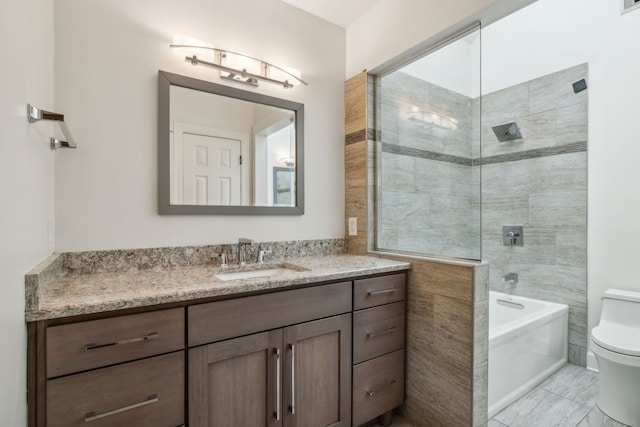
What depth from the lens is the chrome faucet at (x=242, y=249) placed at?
181 cm

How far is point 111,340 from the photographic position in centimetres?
104

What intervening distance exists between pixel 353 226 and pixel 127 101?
155 centimetres

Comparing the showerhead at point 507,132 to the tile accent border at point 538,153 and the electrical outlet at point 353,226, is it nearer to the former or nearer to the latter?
the tile accent border at point 538,153

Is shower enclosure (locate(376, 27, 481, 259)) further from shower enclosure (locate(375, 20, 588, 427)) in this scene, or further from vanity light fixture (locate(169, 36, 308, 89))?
vanity light fixture (locate(169, 36, 308, 89))

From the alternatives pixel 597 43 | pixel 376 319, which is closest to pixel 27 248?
pixel 376 319

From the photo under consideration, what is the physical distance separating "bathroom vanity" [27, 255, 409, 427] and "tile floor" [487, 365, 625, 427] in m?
0.73

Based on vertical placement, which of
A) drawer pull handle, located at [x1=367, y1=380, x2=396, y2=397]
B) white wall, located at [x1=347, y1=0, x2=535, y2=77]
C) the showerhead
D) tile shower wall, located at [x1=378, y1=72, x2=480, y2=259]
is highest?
white wall, located at [x1=347, y1=0, x2=535, y2=77]

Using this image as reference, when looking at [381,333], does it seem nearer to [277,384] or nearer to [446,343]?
[446,343]

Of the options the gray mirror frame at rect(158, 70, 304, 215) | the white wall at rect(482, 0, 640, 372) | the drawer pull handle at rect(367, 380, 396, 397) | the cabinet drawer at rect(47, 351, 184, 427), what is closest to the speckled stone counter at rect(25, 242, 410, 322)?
the cabinet drawer at rect(47, 351, 184, 427)

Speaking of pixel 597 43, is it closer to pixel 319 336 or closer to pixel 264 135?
pixel 264 135

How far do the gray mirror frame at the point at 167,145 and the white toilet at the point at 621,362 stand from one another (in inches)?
77.9

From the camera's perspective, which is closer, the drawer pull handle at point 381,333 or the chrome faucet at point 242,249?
the drawer pull handle at point 381,333

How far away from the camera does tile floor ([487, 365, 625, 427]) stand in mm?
1794

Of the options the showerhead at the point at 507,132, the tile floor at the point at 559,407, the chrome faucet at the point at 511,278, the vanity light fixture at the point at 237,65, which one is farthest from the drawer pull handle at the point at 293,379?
the showerhead at the point at 507,132
